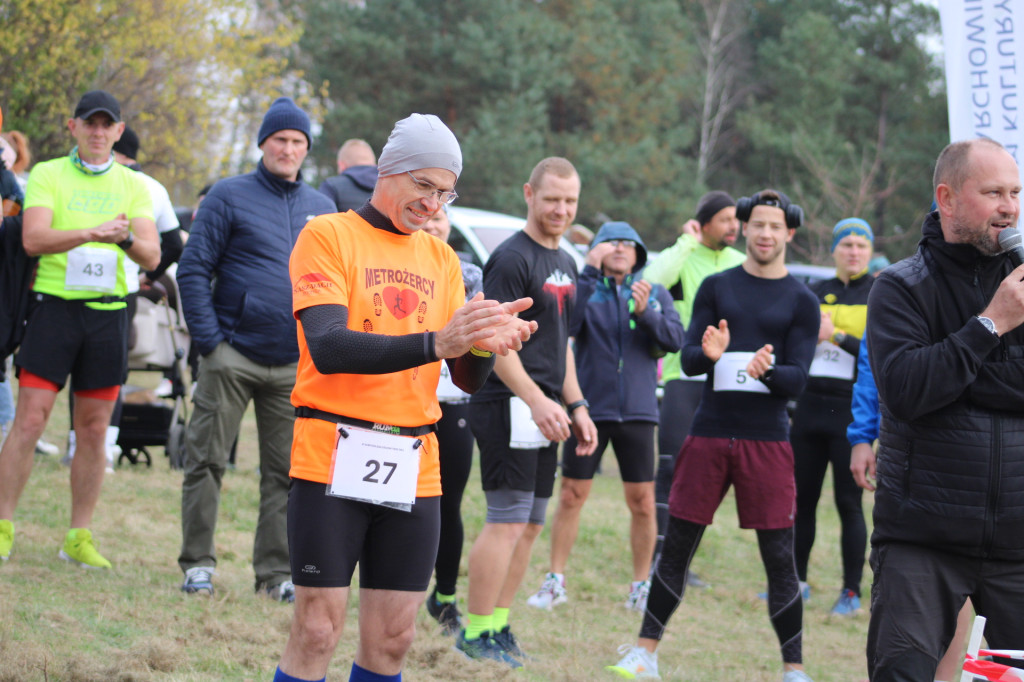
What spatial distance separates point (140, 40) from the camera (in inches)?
637

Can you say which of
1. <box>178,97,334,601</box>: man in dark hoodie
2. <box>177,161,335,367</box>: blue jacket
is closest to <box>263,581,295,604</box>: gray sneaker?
<box>178,97,334,601</box>: man in dark hoodie

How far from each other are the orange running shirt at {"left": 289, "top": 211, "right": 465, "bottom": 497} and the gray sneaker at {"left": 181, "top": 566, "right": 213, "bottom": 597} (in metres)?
2.49

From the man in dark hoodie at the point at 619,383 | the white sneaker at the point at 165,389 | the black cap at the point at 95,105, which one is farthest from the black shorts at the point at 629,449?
the white sneaker at the point at 165,389

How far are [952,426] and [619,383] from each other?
337 centimetres

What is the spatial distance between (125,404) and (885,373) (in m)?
6.92

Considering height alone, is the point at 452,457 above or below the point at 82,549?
above

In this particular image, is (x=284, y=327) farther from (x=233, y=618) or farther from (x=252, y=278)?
(x=233, y=618)

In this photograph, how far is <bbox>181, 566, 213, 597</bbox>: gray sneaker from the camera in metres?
5.35

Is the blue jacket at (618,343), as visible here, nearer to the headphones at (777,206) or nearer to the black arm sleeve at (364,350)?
the headphones at (777,206)

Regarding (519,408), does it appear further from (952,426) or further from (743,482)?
(952,426)

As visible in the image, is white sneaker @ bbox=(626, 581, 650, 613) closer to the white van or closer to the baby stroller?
the baby stroller

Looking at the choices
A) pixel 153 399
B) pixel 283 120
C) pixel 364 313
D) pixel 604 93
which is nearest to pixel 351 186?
pixel 283 120

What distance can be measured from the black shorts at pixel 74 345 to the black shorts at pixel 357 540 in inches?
112

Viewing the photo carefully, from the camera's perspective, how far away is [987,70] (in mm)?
5199
